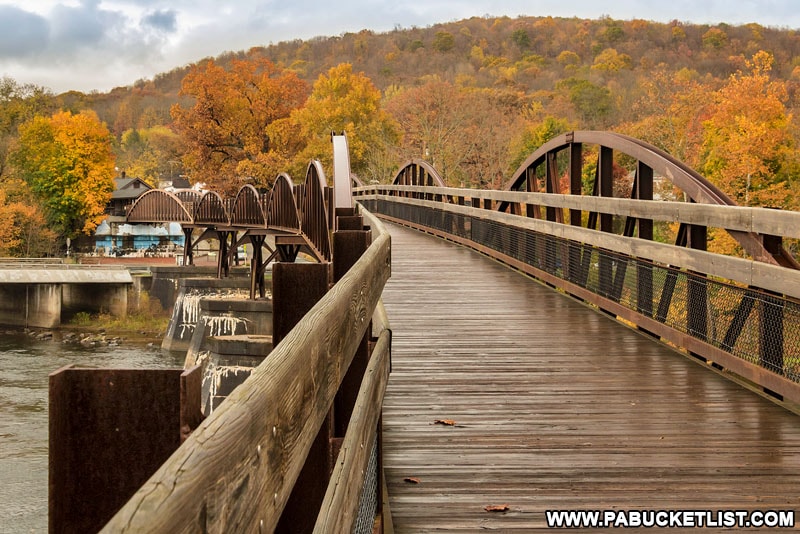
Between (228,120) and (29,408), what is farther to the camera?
(228,120)

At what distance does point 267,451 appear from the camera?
62.9 inches

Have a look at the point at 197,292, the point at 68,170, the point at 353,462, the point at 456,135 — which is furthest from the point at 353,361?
the point at 68,170

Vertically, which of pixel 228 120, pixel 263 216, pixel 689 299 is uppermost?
pixel 228 120

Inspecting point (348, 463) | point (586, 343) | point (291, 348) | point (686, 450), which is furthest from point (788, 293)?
A: point (291, 348)

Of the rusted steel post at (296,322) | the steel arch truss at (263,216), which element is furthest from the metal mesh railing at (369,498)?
the steel arch truss at (263,216)

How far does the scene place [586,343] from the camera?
8.48 m

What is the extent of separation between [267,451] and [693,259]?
239 inches

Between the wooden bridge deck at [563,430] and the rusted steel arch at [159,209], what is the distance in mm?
48252

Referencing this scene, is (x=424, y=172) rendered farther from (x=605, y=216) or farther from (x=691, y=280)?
(x=691, y=280)

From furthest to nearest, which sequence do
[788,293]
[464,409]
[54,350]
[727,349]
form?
[54,350]
[727,349]
[464,409]
[788,293]

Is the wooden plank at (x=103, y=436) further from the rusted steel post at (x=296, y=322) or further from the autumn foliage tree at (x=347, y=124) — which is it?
the autumn foliage tree at (x=347, y=124)

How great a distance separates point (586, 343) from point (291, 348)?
267 inches

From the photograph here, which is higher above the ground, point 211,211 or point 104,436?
point 104,436

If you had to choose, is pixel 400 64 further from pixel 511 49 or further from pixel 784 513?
pixel 784 513
